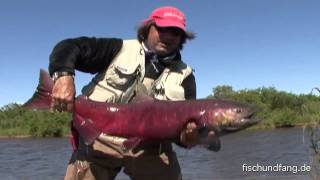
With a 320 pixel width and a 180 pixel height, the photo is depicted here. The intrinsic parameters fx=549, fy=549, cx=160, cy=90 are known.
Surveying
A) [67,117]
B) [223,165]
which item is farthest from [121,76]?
[67,117]

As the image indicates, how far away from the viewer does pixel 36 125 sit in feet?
228

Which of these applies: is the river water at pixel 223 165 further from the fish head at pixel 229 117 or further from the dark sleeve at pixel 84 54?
the dark sleeve at pixel 84 54

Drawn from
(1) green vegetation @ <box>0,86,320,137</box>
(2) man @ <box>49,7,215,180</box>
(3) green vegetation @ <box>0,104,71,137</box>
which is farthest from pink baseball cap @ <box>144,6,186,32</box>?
(3) green vegetation @ <box>0,104,71,137</box>

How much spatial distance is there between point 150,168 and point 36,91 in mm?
1302

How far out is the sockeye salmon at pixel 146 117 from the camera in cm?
482

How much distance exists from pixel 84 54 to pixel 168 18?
0.83 meters

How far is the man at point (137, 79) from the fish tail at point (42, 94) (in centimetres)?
29

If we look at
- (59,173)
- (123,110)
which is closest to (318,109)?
(123,110)

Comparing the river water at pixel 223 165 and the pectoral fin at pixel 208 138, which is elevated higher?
the pectoral fin at pixel 208 138

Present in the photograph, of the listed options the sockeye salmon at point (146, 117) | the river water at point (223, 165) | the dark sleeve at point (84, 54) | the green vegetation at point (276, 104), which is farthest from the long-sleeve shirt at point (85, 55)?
the green vegetation at point (276, 104)

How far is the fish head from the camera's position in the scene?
16.0 ft

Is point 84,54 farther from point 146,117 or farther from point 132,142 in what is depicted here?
point 132,142

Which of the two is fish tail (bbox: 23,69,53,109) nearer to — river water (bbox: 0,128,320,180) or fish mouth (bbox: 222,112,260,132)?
fish mouth (bbox: 222,112,260,132)

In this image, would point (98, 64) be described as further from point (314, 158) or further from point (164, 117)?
point (314, 158)
